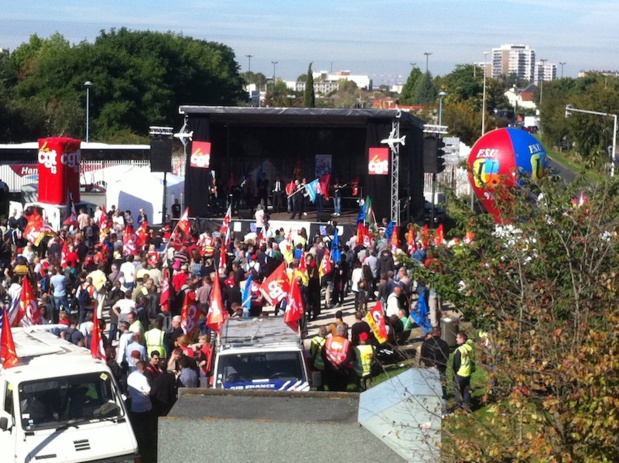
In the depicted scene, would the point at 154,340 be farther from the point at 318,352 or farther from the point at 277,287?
the point at 277,287

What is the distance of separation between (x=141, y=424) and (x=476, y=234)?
4.74 metres

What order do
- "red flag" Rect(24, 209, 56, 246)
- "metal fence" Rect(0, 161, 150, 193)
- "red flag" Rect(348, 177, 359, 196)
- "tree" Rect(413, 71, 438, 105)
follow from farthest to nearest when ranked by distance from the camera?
"tree" Rect(413, 71, 438, 105) < "metal fence" Rect(0, 161, 150, 193) < "red flag" Rect(348, 177, 359, 196) < "red flag" Rect(24, 209, 56, 246)

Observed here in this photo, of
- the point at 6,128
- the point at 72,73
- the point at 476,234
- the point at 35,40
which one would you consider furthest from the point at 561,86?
the point at 476,234

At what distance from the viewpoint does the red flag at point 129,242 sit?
1055 inches

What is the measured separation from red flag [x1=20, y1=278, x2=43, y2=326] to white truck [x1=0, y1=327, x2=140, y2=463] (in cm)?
599

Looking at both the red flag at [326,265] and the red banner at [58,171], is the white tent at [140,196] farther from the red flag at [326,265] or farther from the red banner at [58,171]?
the red flag at [326,265]

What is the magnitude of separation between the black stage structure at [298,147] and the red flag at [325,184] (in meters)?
1.86

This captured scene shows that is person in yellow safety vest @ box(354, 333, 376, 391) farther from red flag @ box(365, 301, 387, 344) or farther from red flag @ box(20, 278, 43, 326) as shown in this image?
red flag @ box(20, 278, 43, 326)

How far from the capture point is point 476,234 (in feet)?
44.9

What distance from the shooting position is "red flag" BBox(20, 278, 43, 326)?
18609 mm

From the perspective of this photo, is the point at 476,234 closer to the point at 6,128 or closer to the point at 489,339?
the point at 489,339

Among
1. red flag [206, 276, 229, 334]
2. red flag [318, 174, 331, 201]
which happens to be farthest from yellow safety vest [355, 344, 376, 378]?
red flag [318, 174, 331, 201]

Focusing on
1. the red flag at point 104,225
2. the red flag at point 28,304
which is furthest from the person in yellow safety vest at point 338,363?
the red flag at point 104,225

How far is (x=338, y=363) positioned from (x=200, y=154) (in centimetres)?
2134
